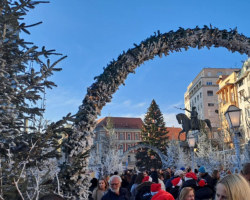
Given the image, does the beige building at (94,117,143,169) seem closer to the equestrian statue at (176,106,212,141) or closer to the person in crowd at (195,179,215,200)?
the equestrian statue at (176,106,212,141)

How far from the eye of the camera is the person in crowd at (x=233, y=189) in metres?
1.87

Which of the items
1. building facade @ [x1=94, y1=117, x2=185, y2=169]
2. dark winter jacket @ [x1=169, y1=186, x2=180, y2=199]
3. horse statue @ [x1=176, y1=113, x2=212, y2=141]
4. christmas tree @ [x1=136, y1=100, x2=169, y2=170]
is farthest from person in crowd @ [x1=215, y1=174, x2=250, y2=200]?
building facade @ [x1=94, y1=117, x2=185, y2=169]

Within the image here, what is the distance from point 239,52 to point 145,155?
56331 millimetres

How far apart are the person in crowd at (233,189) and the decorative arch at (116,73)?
9.86 feet

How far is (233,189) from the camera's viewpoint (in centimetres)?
188

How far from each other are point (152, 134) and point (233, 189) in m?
63.3

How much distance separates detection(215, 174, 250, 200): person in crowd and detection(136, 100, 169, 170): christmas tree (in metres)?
59.0

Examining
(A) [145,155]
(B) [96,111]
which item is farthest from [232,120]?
(A) [145,155]

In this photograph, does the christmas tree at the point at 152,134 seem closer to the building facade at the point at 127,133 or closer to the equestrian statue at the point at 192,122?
the building facade at the point at 127,133

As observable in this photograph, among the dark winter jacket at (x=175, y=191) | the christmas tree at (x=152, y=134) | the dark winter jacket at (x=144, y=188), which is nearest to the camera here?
the dark winter jacket at (x=144, y=188)

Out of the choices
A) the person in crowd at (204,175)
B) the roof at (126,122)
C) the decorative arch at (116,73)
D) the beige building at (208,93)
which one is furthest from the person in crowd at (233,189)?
the roof at (126,122)

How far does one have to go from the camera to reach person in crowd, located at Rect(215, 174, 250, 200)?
1.87m

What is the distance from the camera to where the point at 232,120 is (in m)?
7.58

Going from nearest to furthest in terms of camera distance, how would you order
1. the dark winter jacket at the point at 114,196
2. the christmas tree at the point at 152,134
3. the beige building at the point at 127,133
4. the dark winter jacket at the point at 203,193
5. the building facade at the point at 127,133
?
1. the dark winter jacket at the point at 114,196
2. the dark winter jacket at the point at 203,193
3. the christmas tree at the point at 152,134
4. the building facade at the point at 127,133
5. the beige building at the point at 127,133
